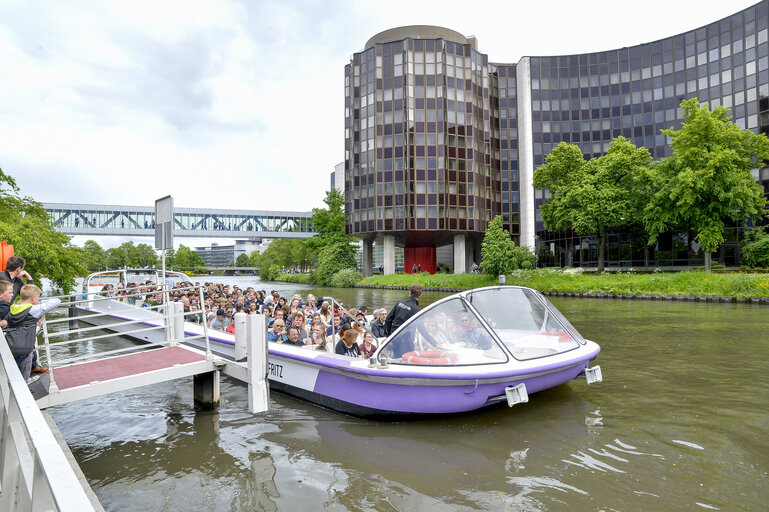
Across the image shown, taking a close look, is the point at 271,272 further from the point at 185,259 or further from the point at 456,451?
the point at 456,451

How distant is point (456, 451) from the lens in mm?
6012

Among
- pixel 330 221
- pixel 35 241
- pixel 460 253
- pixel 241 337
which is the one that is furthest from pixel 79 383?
pixel 330 221

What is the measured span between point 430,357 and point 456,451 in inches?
51.1

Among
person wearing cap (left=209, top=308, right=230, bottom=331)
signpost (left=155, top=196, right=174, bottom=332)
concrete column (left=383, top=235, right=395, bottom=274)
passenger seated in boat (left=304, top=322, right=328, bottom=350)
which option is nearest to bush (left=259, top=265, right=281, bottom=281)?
concrete column (left=383, top=235, right=395, bottom=274)

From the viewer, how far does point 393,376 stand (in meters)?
6.57

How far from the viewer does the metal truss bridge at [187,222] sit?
3236 inches

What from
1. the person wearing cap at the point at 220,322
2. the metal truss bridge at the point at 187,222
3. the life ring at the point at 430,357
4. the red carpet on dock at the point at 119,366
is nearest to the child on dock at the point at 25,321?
the red carpet on dock at the point at 119,366

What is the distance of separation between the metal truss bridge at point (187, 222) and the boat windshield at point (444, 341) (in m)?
78.6

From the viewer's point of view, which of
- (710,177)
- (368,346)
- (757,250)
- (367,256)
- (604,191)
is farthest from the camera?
(367,256)

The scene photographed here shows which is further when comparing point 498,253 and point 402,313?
point 498,253

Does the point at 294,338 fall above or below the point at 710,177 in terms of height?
below

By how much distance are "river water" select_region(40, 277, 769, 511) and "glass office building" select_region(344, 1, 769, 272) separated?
42.3 meters

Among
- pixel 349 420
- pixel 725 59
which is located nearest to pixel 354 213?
pixel 725 59

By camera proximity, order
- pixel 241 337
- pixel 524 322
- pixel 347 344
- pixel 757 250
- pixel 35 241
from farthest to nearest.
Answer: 1. pixel 757 250
2. pixel 35 241
3. pixel 347 344
4. pixel 524 322
5. pixel 241 337
